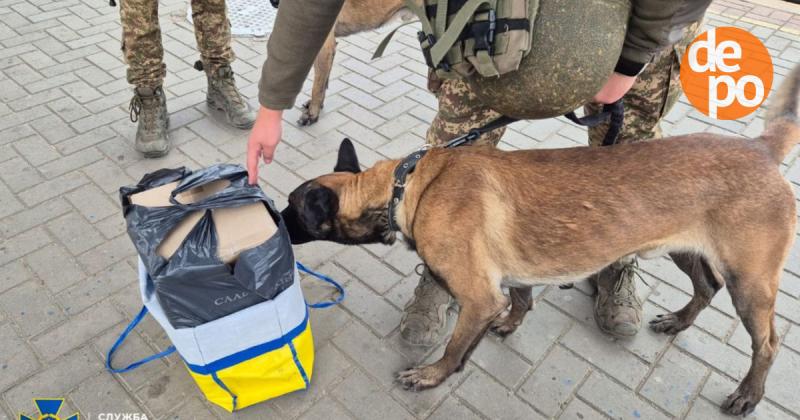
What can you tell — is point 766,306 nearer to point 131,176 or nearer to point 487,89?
point 487,89

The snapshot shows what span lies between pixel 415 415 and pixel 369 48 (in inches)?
175

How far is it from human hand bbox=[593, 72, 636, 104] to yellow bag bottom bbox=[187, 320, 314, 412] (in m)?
1.70

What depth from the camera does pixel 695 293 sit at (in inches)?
116

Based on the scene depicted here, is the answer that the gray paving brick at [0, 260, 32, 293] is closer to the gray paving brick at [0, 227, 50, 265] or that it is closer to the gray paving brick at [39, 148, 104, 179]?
the gray paving brick at [0, 227, 50, 265]

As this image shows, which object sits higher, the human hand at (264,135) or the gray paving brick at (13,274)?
the human hand at (264,135)

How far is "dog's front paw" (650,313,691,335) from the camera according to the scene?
3.01 metres

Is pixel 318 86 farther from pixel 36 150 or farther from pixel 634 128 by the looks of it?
pixel 634 128

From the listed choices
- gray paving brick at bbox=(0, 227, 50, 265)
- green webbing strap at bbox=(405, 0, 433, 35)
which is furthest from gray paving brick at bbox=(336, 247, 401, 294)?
gray paving brick at bbox=(0, 227, 50, 265)

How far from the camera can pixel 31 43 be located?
5.54 m

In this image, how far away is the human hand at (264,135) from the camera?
2.20m

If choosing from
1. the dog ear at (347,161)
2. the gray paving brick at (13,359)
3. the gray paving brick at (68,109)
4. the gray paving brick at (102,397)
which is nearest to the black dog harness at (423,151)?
the dog ear at (347,161)

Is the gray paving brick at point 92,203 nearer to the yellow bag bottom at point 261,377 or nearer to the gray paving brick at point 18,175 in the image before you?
the gray paving brick at point 18,175

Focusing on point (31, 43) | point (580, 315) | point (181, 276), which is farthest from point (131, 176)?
point (580, 315)

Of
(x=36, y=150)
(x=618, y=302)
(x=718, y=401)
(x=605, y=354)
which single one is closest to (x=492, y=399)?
(x=605, y=354)
